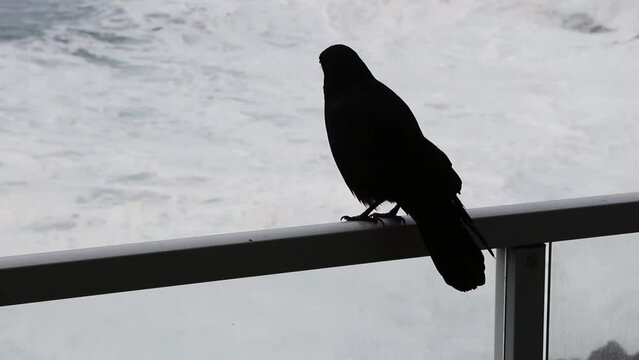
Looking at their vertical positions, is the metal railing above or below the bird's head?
below

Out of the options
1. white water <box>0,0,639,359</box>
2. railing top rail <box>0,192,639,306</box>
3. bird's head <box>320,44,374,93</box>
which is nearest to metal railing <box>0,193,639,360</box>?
railing top rail <box>0,192,639,306</box>

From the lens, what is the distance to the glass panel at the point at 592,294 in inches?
38.5

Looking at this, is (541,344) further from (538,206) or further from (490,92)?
(490,92)

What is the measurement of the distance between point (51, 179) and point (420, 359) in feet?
27.6

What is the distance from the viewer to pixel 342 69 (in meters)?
1.28

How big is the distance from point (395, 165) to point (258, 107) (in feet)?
28.4

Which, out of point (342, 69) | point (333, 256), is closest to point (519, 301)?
point (333, 256)

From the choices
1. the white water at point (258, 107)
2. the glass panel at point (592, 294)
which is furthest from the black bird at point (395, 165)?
the white water at point (258, 107)

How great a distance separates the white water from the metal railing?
785 cm

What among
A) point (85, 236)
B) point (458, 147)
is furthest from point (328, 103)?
point (458, 147)

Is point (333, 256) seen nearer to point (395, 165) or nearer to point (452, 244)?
point (452, 244)

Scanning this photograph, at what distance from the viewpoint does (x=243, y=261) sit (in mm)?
856

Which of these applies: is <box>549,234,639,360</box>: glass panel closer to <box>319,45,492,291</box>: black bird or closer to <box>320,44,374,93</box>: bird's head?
<box>319,45,492,291</box>: black bird

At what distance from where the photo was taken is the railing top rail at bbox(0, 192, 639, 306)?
0.79m
